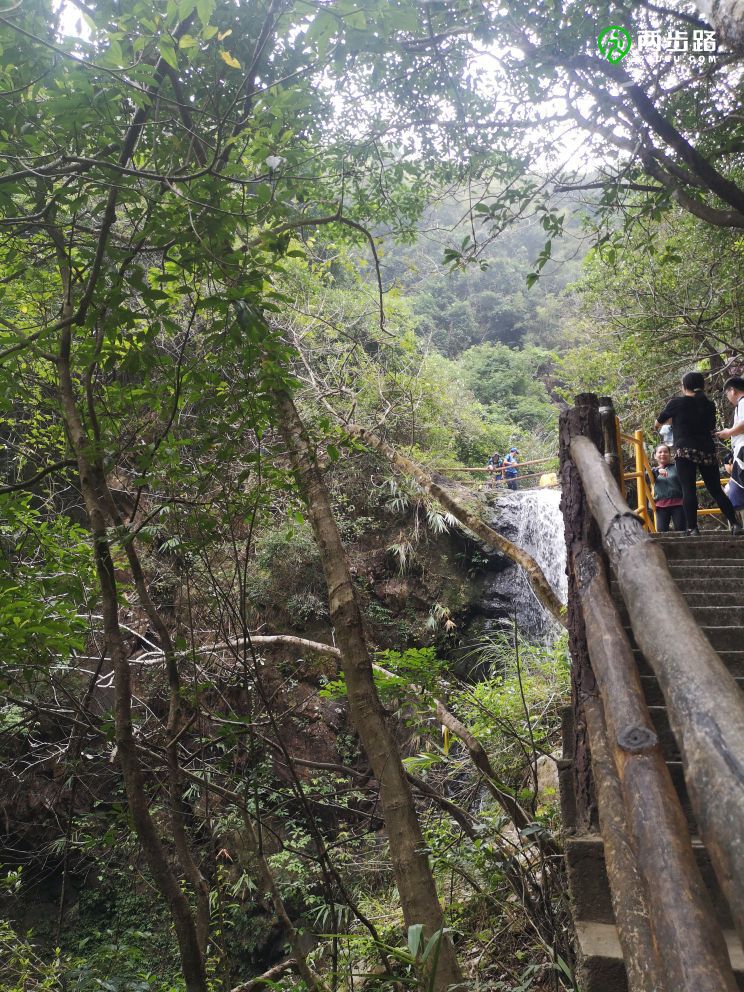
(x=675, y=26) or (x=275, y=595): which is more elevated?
(x=675, y=26)

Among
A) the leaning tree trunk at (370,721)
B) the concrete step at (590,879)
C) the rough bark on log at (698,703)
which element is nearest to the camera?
the rough bark on log at (698,703)

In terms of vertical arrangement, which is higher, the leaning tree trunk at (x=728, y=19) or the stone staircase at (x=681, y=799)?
the leaning tree trunk at (x=728, y=19)

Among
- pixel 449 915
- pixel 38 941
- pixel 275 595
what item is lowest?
pixel 38 941

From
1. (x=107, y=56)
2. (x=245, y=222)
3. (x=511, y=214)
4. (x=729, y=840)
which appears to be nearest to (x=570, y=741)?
(x=729, y=840)

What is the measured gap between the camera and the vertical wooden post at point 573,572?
2.41m

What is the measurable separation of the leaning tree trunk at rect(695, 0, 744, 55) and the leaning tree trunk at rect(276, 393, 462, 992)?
2981mm

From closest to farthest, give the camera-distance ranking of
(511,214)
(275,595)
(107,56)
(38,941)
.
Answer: (107,56)
(511,214)
(38,941)
(275,595)

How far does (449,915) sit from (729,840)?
3.72 metres

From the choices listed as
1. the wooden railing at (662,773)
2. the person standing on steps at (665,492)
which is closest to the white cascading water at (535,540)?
the person standing on steps at (665,492)

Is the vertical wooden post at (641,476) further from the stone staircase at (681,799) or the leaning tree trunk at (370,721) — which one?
the leaning tree trunk at (370,721)

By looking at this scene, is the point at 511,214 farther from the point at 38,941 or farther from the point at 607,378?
the point at 38,941

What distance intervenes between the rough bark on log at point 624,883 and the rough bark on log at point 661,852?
1cm

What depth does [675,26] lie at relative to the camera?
6004 millimetres

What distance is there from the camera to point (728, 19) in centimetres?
338
